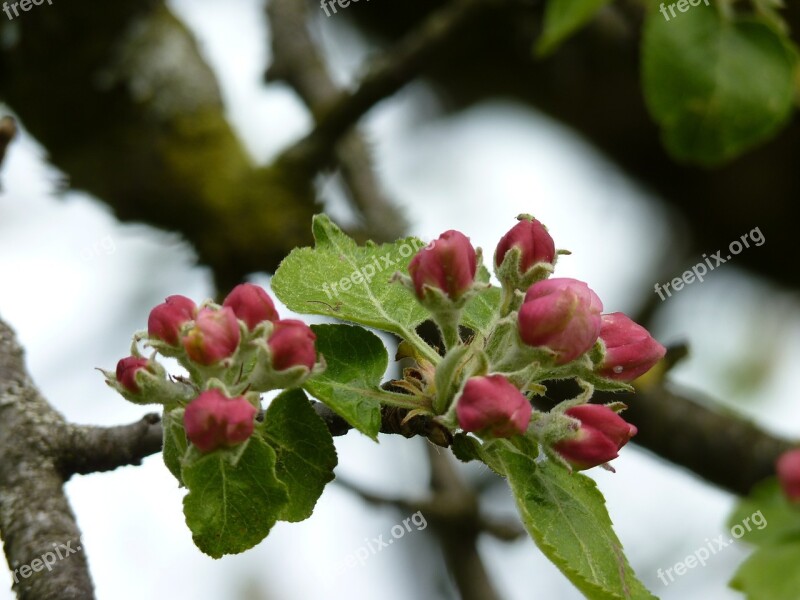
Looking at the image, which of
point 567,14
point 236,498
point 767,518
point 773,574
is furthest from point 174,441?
point 567,14

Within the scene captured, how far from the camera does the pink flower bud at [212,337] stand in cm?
98

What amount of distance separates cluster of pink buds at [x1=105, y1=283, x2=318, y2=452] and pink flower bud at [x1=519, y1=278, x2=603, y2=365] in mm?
207

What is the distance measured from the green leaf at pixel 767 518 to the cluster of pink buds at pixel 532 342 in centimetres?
17

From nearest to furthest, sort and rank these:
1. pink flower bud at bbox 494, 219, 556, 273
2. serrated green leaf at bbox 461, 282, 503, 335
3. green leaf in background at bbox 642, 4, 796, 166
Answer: pink flower bud at bbox 494, 219, 556, 273 → serrated green leaf at bbox 461, 282, 503, 335 → green leaf in background at bbox 642, 4, 796, 166

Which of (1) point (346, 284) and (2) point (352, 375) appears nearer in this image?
(2) point (352, 375)

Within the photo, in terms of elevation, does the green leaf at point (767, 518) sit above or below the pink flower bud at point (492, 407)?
below

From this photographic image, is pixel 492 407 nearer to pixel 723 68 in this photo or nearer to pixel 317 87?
pixel 723 68

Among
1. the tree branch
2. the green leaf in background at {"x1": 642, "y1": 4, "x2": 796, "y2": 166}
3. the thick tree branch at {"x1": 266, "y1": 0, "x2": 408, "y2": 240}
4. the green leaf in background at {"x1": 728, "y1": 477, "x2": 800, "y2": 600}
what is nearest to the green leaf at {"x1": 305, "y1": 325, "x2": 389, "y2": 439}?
the green leaf in background at {"x1": 728, "y1": 477, "x2": 800, "y2": 600}

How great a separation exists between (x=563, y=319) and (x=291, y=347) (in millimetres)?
255

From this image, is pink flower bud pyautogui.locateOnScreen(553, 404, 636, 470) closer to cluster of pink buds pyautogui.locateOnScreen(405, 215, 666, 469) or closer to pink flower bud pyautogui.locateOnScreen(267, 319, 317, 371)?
cluster of pink buds pyautogui.locateOnScreen(405, 215, 666, 469)

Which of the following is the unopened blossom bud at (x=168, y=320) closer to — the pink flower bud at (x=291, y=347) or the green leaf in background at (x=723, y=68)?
the pink flower bud at (x=291, y=347)

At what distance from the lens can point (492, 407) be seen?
941 mm

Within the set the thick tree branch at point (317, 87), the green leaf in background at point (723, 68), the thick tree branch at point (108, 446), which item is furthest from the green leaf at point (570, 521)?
the thick tree branch at point (317, 87)

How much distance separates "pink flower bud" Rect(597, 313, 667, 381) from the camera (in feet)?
3.51
